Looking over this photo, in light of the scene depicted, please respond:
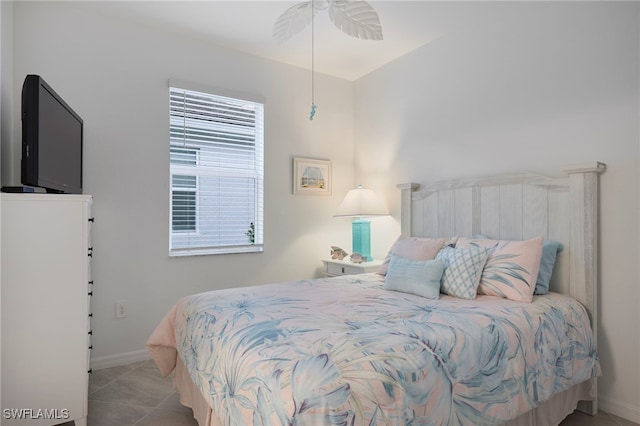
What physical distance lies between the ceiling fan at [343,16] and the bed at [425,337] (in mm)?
1381

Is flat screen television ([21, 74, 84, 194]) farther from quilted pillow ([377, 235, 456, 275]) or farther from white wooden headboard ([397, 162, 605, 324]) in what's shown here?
white wooden headboard ([397, 162, 605, 324])

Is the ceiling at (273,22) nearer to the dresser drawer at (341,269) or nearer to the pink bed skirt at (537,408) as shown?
the dresser drawer at (341,269)

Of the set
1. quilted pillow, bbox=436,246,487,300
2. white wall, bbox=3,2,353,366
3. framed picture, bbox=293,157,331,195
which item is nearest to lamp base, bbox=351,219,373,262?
framed picture, bbox=293,157,331,195

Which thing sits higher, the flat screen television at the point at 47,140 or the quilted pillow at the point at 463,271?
the flat screen television at the point at 47,140

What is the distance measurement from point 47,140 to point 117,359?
1.74 meters

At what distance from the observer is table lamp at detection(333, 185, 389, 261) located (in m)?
3.47

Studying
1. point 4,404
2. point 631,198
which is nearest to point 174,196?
point 4,404

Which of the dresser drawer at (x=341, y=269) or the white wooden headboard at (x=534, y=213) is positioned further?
the dresser drawer at (x=341, y=269)

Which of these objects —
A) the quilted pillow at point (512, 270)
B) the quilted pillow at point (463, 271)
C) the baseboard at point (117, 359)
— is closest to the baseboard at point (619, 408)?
the quilted pillow at point (512, 270)

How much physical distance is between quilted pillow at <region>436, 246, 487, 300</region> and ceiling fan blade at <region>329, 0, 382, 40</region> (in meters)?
1.34

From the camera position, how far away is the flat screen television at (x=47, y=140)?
1.76 metres

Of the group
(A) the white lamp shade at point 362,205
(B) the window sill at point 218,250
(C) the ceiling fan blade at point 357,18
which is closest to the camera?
(C) the ceiling fan blade at point 357,18

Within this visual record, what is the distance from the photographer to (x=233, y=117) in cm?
338

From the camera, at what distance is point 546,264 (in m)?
2.18
